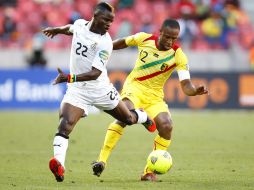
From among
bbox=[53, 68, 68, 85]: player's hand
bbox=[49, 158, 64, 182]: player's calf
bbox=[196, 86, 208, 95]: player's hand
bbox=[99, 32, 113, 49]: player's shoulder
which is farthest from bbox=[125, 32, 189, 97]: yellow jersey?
bbox=[49, 158, 64, 182]: player's calf

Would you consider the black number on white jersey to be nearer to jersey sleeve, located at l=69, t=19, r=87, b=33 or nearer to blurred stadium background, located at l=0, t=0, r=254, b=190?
jersey sleeve, located at l=69, t=19, r=87, b=33

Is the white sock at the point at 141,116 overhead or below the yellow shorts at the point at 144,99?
below

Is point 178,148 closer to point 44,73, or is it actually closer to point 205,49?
point 44,73

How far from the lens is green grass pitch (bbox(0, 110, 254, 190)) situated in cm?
974

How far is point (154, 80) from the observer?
10961 millimetres

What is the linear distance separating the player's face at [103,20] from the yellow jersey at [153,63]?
1.17 metres

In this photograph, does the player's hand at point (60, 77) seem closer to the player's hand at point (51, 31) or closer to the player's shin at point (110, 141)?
the player's hand at point (51, 31)

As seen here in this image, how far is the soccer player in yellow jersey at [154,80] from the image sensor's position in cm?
1040

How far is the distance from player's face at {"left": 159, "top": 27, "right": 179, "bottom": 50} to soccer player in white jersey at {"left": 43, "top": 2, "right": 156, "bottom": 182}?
0.89m

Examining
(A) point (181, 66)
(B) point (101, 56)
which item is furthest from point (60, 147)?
(A) point (181, 66)

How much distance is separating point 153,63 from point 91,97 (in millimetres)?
1294

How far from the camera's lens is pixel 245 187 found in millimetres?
9344

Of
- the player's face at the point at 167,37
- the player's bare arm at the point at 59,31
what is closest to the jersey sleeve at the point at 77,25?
the player's bare arm at the point at 59,31

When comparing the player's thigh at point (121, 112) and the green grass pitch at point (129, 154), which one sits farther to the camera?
the player's thigh at point (121, 112)
